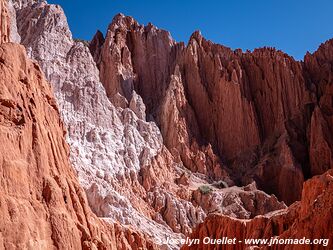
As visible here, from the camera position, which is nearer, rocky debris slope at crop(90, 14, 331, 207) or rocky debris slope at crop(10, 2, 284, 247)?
rocky debris slope at crop(10, 2, 284, 247)

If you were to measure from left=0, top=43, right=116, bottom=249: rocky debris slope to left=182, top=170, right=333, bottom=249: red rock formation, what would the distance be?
10.5 m

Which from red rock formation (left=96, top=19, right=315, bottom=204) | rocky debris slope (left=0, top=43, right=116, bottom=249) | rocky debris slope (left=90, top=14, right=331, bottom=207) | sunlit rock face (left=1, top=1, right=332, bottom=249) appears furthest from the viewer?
red rock formation (left=96, top=19, right=315, bottom=204)

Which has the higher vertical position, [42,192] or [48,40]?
[48,40]

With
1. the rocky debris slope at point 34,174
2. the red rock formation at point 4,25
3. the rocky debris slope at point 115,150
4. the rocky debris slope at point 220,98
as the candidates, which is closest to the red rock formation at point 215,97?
the rocky debris slope at point 220,98

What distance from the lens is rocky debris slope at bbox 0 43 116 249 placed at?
24969mm

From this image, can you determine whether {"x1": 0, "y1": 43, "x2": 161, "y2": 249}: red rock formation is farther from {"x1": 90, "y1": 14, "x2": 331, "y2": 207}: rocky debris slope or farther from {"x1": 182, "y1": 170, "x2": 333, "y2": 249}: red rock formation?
{"x1": 90, "y1": 14, "x2": 331, "y2": 207}: rocky debris slope

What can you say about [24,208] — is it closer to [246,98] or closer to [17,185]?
[17,185]

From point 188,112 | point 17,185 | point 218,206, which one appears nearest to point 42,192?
point 17,185

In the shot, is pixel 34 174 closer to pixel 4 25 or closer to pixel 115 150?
pixel 4 25

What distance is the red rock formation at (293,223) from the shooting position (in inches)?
1008

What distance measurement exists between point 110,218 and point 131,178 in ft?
35.7

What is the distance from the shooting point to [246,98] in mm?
77312

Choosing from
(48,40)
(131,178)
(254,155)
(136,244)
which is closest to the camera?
(136,244)

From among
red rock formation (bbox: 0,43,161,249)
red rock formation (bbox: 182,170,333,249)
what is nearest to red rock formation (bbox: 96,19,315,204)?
red rock formation (bbox: 182,170,333,249)
